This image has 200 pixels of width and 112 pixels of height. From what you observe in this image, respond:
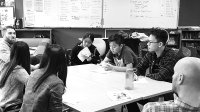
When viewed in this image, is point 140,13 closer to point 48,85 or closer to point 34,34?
point 34,34

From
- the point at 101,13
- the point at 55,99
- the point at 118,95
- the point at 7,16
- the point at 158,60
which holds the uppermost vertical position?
the point at 101,13

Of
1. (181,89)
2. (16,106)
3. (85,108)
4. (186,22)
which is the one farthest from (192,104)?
(186,22)

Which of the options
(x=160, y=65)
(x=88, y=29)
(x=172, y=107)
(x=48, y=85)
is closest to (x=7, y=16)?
(x=88, y=29)

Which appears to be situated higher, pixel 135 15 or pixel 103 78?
pixel 135 15

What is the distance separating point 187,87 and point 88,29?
17.7ft

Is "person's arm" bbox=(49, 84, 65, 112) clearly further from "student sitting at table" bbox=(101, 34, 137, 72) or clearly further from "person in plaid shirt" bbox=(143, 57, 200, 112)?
"student sitting at table" bbox=(101, 34, 137, 72)

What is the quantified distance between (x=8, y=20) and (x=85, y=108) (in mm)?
4813

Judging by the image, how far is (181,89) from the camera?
124 centimetres

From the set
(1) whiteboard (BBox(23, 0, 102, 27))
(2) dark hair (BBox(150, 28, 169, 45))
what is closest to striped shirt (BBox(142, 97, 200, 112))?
(2) dark hair (BBox(150, 28, 169, 45))

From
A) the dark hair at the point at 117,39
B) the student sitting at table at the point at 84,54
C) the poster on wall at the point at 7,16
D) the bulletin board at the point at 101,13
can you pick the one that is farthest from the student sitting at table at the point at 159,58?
the poster on wall at the point at 7,16

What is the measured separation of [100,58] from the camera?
4523mm

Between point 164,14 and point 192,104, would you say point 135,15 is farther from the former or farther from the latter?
point 192,104

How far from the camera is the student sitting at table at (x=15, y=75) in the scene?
2199 mm

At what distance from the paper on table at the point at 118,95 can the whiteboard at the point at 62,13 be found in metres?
4.27
